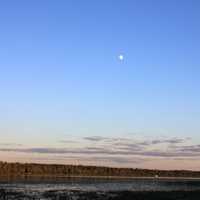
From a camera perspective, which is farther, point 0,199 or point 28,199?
point 28,199

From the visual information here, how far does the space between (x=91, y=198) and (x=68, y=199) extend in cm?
482

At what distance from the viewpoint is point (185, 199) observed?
89.1 meters

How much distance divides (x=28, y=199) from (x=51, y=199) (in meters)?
3.45

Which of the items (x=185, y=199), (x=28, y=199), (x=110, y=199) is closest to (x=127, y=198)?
(x=110, y=199)

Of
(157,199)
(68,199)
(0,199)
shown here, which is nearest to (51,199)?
(68,199)

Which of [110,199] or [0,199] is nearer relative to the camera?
[0,199]

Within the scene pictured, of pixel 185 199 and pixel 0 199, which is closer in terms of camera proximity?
pixel 0 199

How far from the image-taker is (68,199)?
281 feet

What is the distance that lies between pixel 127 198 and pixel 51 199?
480 inches

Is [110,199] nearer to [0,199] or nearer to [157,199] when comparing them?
[157,199]

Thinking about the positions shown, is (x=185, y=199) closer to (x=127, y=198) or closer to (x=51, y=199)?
(x=127, y=198)

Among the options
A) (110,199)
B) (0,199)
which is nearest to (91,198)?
(110,199)

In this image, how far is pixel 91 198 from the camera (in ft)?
292

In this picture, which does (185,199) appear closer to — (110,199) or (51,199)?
(110,199)
